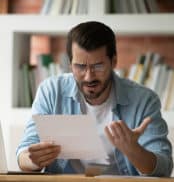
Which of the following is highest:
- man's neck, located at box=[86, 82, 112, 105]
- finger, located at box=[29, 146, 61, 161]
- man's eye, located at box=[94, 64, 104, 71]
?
man's eye, located at box=[94, 64, 104, 71]

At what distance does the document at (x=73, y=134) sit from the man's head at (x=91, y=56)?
0.28 m

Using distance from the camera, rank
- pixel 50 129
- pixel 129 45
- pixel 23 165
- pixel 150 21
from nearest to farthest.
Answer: pixel 50 129 → pixel 23 165 → pixel 150 21 → pixel 129 45

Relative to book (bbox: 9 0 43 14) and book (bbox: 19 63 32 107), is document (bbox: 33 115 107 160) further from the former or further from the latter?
book (bbox: 9 0 43 14)

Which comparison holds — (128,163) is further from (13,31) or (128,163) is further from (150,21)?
(13,31)

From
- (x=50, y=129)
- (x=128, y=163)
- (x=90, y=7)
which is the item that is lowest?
(x=128, y=163)

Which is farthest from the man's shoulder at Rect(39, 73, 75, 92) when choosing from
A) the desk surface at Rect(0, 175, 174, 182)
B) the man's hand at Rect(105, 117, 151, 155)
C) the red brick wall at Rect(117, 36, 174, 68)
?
the red brick wall at Rect(117, 36, 174, 68)

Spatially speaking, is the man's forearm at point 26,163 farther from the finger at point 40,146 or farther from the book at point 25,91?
the book at point 25,91

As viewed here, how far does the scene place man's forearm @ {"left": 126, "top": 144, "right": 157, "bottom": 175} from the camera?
1727 mm

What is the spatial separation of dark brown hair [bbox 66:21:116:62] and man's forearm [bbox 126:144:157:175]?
43cm

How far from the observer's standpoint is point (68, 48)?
6.61 ft

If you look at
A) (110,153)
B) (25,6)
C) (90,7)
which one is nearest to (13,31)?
(90,7)

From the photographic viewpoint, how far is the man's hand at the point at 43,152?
1.74 meters

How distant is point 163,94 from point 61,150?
4.50 feet

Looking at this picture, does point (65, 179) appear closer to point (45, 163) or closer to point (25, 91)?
point (45, 163)
